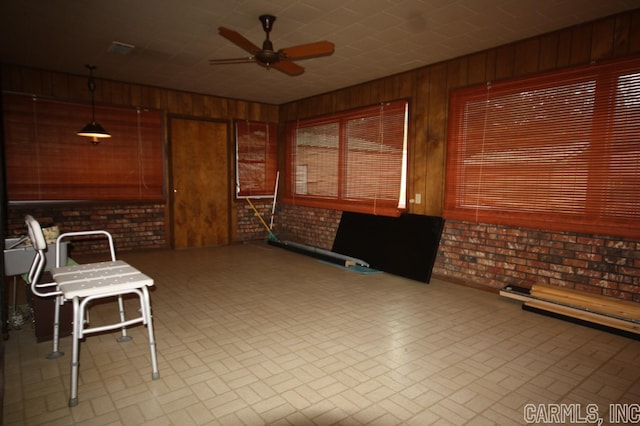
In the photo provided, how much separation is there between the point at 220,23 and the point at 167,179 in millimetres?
3845

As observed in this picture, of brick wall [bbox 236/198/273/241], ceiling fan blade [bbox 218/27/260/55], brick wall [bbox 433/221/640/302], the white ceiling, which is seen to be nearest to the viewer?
ceiling fan blade [bbox 218/27/260/55]

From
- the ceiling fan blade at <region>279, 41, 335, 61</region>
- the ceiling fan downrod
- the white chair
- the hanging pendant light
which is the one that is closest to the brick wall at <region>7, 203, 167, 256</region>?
the hanging pendant light

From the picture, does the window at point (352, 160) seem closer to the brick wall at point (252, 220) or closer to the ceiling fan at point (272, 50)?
the brick wall at point (252, 220)

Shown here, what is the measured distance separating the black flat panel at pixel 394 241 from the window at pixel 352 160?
0.21m

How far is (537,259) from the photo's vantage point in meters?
4.29

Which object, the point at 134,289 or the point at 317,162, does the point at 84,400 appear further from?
the point at 317,162

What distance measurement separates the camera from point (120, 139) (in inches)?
257

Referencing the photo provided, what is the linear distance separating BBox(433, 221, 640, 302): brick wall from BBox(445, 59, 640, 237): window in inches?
5.4

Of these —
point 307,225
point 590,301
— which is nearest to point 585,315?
point 590,301

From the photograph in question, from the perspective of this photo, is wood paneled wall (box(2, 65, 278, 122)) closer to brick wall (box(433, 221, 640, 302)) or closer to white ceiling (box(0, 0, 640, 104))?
white ceiling (box(0, 0, 640, 104))

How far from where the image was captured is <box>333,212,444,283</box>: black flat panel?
5180 mm

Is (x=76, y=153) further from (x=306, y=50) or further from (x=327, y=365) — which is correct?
(x=327, y=365)

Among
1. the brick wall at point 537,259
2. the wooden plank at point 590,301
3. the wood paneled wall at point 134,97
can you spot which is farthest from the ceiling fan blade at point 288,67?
the wood paneled wall at point 134,97

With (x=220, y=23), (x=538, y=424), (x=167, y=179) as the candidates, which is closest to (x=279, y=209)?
(x=167, y=179)
